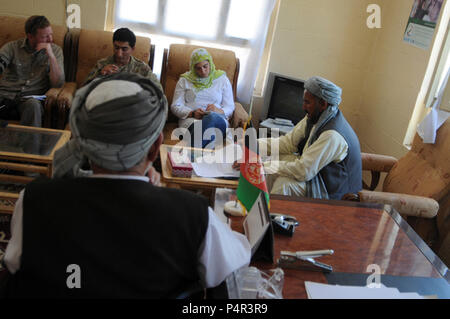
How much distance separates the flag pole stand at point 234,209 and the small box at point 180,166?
752 millimetres

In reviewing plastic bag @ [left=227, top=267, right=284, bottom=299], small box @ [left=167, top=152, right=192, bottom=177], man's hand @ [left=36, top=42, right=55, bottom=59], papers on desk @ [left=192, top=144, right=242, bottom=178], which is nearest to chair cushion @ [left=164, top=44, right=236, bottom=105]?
man's hand @ [left=36, top=42, right=55, bottom=59]

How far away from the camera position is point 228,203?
1.93 meters

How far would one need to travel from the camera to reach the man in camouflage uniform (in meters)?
3.67

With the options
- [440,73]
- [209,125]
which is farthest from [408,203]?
[209,125]

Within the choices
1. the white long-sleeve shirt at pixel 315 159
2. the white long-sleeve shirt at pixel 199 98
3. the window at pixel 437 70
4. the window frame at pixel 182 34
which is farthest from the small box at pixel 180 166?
the window frame at pixel 182 34

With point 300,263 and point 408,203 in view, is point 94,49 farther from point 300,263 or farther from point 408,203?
point 300,263

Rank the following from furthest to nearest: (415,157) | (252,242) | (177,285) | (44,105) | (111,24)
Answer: (111,24) < (44,105) < (415,157) < (252,242) < (177,285)

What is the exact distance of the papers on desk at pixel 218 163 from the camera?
107 inches

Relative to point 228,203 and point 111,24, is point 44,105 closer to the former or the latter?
point 111,24

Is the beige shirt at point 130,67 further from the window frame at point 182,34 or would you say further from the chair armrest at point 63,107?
the window frame at point 182,34

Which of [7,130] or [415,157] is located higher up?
[415,157]

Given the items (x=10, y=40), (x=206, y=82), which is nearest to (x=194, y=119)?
(x=206, y=82)

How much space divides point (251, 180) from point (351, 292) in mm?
536
